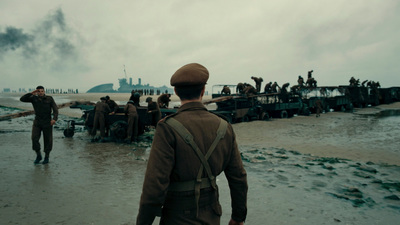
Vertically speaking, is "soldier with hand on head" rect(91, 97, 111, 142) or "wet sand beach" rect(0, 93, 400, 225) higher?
"soldier with hand on head" rect(91, 97, 111, 142)

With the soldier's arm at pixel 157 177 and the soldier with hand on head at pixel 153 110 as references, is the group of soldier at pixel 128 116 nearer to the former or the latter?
the soldier with hand on head at pixel 153 110

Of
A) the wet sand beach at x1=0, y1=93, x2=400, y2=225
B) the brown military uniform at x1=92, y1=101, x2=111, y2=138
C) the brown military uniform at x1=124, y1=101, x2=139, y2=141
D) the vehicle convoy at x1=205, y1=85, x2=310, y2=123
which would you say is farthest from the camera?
the vehicle convoy at x1=205, y1=85, x2=310, y2=123

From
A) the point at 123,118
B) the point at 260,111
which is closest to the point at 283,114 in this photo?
the point at 260,111

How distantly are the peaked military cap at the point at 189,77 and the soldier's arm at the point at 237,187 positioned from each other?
551 mm

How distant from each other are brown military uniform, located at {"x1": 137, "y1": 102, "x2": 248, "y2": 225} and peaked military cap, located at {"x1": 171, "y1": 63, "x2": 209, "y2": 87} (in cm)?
16

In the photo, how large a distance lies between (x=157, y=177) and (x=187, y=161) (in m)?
0.24

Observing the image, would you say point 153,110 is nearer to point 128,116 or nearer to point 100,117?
point 128,116

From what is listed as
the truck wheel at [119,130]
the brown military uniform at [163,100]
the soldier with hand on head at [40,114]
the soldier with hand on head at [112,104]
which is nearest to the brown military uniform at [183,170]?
the soldier with hand on head at [40,114]

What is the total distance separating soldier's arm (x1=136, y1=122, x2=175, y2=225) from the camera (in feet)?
6.35

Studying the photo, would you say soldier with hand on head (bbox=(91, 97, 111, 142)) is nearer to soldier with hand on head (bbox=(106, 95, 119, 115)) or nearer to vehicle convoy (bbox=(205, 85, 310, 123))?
soldier with hand on head (bbox=(106, 95, 119, 115))

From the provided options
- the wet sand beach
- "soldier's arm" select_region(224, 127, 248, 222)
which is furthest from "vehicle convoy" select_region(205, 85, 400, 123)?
"soldier's arm" select_region(224, 127, 248, 222)

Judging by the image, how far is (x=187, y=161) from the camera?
2049mm

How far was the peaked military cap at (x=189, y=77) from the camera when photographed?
6.93 feet

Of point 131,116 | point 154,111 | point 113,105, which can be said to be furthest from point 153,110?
point 113,105
